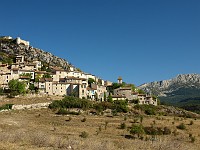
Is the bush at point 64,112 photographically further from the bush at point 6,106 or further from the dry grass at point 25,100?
the bush at point 6,106

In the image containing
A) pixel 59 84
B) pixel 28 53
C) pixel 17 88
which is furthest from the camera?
pixel 28 53

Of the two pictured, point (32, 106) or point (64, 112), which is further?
point (32, 106)

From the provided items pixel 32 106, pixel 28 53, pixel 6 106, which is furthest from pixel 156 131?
pixel 28 53

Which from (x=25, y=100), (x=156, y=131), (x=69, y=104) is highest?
(x=25, y=100)

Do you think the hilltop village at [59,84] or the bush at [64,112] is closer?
the bush at [64,112]

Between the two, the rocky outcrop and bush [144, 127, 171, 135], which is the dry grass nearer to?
the rocky outcrop

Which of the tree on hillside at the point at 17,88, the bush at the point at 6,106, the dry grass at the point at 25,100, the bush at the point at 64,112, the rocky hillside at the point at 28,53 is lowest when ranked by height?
the bush at the point at 64,112

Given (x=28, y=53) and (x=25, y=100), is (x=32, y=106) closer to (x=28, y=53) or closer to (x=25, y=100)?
(x=25, y=100)

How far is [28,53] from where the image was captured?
13050 centimetres

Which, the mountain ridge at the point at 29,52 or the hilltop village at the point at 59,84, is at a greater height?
the mountain ridge at the point at 29,52

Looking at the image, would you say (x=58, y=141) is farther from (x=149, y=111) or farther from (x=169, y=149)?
(x=149, y=111)

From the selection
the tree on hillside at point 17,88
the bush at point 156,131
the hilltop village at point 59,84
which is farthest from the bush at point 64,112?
the bush at point 156,131

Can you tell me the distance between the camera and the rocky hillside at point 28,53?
128 meters

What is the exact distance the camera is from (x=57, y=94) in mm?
84625
